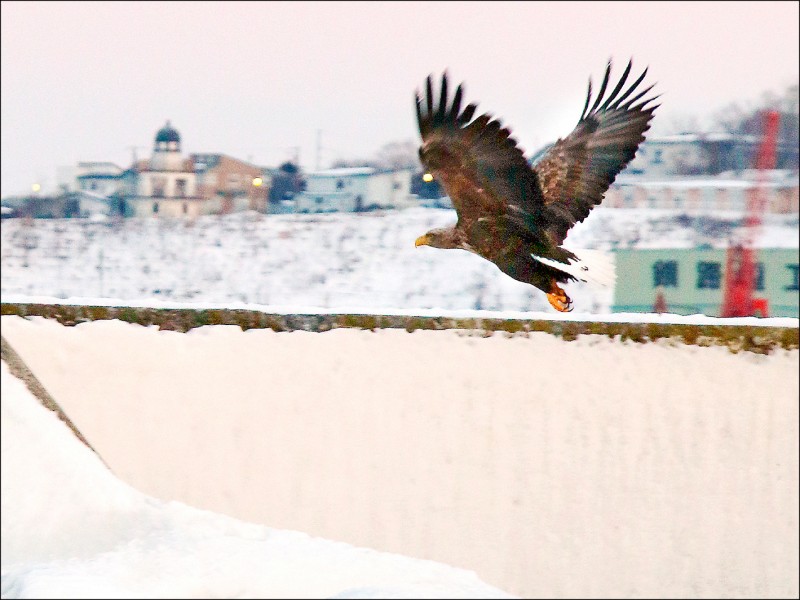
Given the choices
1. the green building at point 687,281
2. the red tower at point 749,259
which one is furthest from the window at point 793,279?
the red tower at point 749,259

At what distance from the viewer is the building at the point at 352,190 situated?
35.5m

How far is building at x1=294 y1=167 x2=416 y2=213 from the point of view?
35500 millimetres

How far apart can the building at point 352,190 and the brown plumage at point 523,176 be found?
3057 centimetres

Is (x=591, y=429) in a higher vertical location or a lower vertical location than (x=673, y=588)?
higher

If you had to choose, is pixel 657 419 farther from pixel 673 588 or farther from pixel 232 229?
pixel 232 229

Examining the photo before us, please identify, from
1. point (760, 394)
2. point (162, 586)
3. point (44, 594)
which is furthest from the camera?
point (760, 394)

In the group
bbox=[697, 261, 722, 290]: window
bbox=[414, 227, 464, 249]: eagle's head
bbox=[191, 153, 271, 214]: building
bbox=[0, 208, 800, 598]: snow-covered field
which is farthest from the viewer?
bbox=[191, 153, 271, 214]: building

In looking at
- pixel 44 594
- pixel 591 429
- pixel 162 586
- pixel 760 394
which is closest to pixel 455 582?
pixel 162 586

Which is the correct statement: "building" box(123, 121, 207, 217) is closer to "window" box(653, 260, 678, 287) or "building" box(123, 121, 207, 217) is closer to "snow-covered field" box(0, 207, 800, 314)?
"snow-covered field" box(0, 207, 800, 314)

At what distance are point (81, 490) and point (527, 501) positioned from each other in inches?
92.0

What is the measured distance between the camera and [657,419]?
616cm

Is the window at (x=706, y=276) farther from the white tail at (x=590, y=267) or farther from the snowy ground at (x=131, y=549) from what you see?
the white tail at (x=590, y=267)

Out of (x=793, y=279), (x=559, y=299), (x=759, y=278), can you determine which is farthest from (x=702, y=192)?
(x=559, y=299)

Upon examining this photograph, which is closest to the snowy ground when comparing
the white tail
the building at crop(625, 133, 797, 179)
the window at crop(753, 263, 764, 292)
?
the white tail
